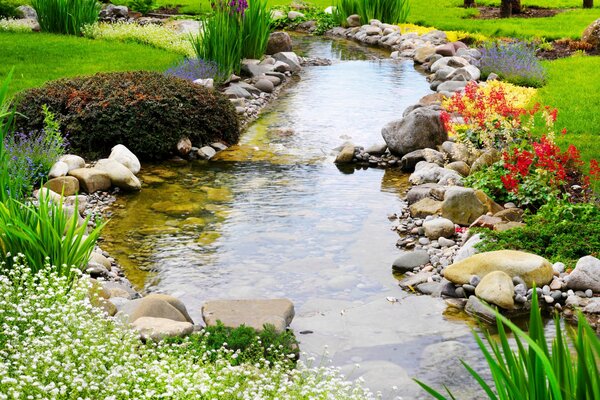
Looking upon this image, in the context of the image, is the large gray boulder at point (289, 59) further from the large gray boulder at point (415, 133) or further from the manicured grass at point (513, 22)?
the large gray boulder at point (415, 133)

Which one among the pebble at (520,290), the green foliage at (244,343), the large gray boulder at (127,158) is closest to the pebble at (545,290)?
the pebble at (520,290)

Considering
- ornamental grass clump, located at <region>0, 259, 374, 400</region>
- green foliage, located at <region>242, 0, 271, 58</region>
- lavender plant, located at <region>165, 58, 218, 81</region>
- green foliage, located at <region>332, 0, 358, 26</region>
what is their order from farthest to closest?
green foliage, located at <region>332, 0, 358, 26</region> < green foliage, located at <region>242, 0, 271, 58</region> < lavender plant, located at <region>165, 58, 218, 81</region> < ornamental grass clump, located at <region>0, 259, 374, 400</region>

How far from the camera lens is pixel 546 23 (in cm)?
2353

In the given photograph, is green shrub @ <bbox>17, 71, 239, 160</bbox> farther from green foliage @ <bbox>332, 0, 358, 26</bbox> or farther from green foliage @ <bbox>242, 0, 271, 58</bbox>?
green foliage @ <bbox>332, 0, 358, 26</bbox>

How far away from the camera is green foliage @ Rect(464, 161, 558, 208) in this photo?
29.6 ft

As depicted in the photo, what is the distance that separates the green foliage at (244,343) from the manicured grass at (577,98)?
230 inches

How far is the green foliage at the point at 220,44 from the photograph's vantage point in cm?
1559

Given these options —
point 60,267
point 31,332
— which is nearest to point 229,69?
point 60,267

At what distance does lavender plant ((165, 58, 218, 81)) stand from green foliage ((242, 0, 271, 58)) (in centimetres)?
207

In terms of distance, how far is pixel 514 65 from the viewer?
16.2 m

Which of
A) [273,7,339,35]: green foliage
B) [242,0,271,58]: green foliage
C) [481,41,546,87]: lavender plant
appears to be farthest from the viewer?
[273,7,339,35]: green foliage

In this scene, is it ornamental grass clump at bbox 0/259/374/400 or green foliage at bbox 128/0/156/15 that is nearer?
ornamental grass clump at bbox 0/259/374/400

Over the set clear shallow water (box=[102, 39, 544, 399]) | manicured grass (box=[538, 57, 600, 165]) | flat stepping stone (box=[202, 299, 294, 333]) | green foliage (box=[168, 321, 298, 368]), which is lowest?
clear shallow water (box=[102, 39, 544, 399])

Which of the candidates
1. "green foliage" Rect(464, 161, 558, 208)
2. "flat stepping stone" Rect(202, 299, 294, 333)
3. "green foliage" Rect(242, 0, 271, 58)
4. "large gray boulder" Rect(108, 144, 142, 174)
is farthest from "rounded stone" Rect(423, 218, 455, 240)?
"green foliage" Rect(242, 0, 271, 58)
